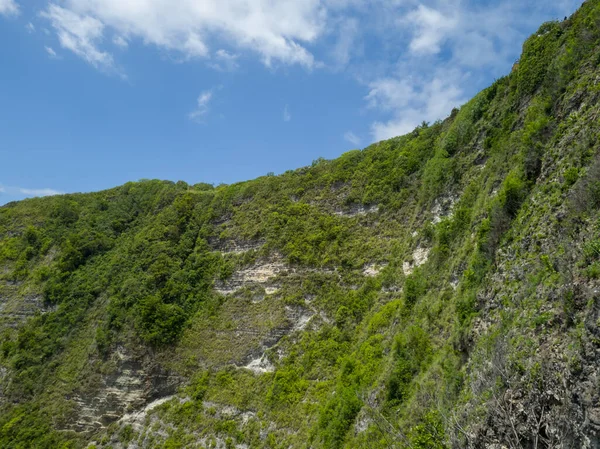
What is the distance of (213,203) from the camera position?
49375 mm

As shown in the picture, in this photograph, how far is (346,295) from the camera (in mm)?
31906

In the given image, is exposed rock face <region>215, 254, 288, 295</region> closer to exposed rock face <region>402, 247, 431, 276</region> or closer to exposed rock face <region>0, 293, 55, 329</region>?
exposed rock face <region>402, 247, 431, 276</region>

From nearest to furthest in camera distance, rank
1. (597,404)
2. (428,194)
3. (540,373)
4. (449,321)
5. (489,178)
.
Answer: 1. (597,404)
2. (540,373)
3. (449,321)
4. (489,178)
5. (428,194)

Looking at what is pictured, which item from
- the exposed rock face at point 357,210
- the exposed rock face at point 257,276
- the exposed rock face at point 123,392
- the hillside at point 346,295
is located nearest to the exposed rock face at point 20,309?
the hillside at point 346,295

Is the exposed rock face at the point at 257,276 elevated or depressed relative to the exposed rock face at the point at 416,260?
elevated

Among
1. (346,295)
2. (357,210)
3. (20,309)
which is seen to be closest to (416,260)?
(346,295)

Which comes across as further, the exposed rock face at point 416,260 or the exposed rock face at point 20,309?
the exposed rock face at point 20,309

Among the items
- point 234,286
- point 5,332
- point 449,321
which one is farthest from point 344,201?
point 5,332

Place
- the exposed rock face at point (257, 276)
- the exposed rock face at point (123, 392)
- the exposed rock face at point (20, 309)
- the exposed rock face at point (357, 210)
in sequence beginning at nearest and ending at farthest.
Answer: the exposed rock face at point (123, 392) → the exposed rock face at point (357, 210) → the exposed rock face at point (257, 276) → the exposed rock face at point (20, 309)

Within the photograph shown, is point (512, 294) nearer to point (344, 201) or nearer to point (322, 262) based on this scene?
point (322, 262)

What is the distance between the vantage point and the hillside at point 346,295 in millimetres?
10750

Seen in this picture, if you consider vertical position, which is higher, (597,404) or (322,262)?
(322,262)

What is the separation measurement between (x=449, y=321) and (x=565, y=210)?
7.20 meters

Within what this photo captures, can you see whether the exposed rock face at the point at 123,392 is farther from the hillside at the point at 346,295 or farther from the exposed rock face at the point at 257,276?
the exposed rock face at the point at 257,276
